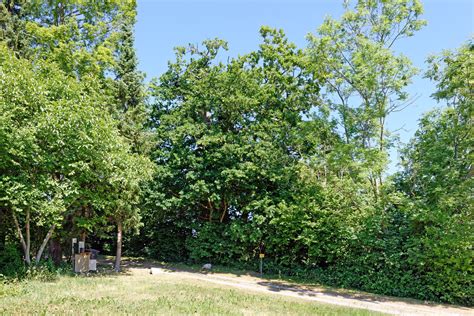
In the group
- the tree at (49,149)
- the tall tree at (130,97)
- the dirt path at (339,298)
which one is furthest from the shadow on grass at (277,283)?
the tree at (49,149)

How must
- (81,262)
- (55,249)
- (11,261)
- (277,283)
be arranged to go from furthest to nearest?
(55,249) < (277,283) < (81,262) < (11,261)

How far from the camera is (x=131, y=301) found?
8305mm

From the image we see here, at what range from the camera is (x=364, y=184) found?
527 inches

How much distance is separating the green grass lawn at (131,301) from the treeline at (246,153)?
115 inches

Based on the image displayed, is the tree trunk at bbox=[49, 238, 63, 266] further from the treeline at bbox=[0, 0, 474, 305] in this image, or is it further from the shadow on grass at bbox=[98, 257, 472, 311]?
the shadow on grass at bbox=[98, 257, 472, 311]

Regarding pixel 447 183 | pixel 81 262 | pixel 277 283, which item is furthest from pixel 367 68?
pixel 81 262

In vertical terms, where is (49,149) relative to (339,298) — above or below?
above

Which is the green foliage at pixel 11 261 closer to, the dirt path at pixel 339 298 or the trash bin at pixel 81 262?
the trash bin at pixel 81 262

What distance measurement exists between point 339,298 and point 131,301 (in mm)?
7069

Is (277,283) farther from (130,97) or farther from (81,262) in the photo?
(130,97)

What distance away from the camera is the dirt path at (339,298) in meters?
10.6

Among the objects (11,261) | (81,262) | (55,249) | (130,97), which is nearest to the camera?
(11,261)

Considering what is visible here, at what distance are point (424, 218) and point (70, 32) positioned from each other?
754 inches

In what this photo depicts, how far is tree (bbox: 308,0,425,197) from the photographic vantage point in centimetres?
1312
